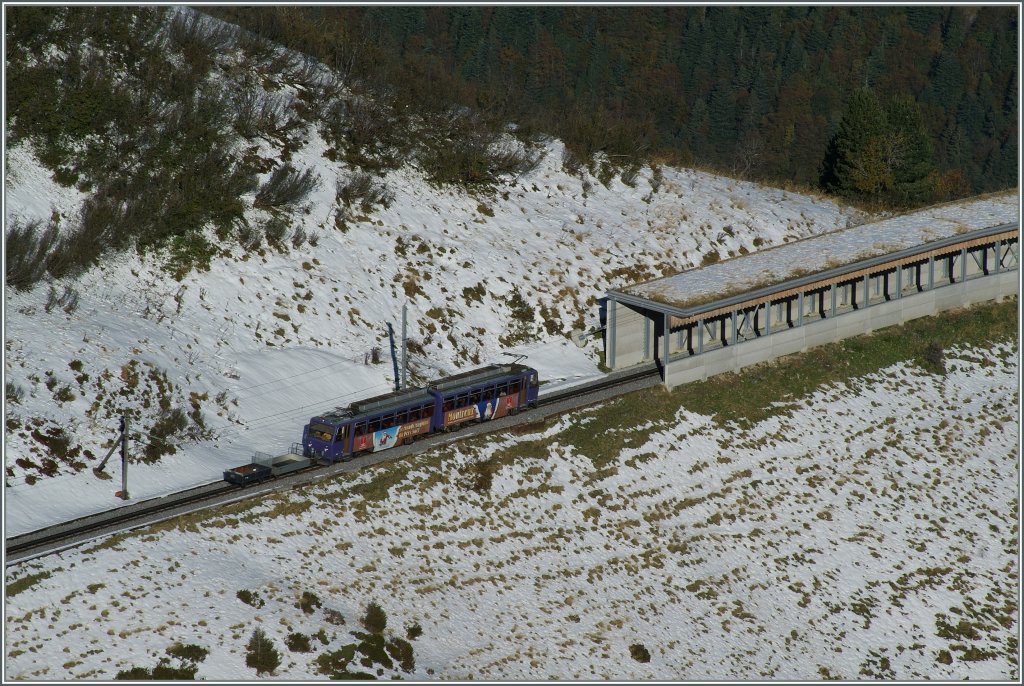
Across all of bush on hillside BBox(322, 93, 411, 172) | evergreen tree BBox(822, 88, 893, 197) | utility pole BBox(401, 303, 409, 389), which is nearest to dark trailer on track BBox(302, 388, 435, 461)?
utility pole BBox(401, 303, 409, 389)

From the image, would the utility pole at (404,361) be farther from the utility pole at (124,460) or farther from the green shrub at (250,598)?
the green shrub at (250,598)

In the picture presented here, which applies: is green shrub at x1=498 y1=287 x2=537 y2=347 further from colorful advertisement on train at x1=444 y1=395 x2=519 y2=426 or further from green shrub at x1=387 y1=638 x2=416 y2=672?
green shrub at x1=387 y1=638 x2=416 y2=672

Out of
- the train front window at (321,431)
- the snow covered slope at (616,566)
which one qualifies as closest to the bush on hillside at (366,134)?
the snow covered slope at (616,566)

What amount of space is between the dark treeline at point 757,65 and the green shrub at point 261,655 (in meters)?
90.8

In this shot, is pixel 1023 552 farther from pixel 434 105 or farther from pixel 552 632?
pixel 434 105

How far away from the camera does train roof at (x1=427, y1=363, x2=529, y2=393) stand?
50094 millimetres

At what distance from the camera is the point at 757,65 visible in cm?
15562

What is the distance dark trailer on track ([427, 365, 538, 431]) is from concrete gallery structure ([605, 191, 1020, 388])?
753 cm

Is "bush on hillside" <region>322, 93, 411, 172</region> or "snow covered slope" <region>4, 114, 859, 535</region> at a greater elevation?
"bush on hillside" <region>322, 93, 411, 172</region>

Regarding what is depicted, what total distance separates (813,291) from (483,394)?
21876 mm

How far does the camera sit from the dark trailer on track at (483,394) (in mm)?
49469

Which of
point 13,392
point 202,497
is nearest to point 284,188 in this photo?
point 13,392

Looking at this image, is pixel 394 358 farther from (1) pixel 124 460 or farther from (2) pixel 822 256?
(2) pixel 822 256

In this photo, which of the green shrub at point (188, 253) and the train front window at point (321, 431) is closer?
the train front window at point (321, 431)
